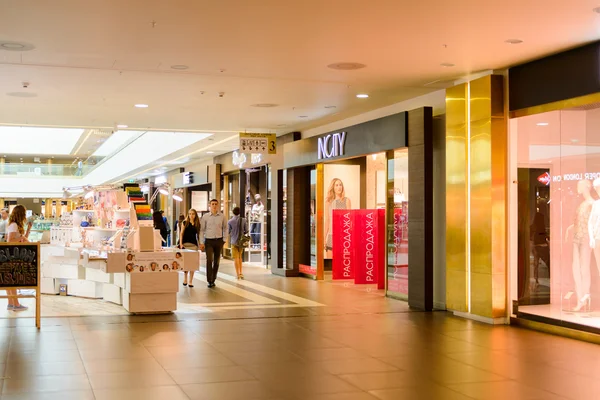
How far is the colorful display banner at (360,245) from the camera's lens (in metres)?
13.1

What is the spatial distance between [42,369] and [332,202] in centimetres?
982

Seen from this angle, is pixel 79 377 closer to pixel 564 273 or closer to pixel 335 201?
pixel 564 273

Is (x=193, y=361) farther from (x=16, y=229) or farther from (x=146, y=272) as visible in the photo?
(x=16, y=229)

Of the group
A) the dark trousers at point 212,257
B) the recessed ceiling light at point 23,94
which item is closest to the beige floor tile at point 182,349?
the recessed ceiling light at point 23,94

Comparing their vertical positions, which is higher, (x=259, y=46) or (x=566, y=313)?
(x=259, y=46)

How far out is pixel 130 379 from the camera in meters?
5.65

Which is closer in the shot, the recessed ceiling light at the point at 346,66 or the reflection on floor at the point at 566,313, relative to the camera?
the reflection on floor at the point at 566,313

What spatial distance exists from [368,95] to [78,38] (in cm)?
479

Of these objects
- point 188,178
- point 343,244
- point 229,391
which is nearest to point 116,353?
point 229,391

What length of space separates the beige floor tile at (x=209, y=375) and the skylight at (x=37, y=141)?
26.1 meters

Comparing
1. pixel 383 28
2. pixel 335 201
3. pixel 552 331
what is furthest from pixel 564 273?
pixel 335 201

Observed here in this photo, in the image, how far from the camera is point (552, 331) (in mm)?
8227

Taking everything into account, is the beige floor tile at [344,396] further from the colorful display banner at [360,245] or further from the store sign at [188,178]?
the store sign at [188,178]

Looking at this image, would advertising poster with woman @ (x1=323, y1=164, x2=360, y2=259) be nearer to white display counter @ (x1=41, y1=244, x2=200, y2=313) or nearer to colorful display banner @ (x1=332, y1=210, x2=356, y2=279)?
colorful display banner @ (x1=332, y1=210, x2=356, y2=279)
